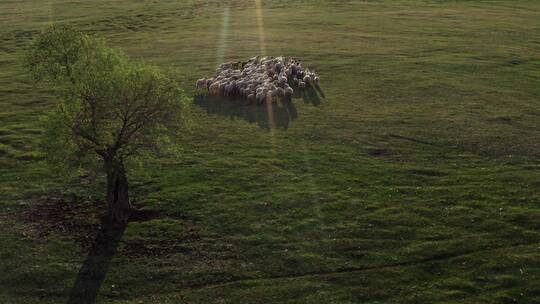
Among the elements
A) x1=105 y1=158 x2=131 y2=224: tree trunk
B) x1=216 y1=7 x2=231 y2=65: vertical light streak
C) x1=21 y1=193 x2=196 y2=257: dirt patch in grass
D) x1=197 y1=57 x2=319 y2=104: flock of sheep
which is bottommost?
x1=21 y1=193 x2=196 y2=257: dirt patch in grass

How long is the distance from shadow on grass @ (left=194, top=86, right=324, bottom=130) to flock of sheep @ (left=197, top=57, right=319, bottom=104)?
605 millimetres

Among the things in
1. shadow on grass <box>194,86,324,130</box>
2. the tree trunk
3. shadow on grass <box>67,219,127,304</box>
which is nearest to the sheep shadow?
shadow on grass <box>194,86,324,130</box>

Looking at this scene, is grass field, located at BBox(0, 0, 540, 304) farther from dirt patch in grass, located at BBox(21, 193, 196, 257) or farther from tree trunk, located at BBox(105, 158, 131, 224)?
tree trunk, located at BBox(105, 158, 131, 224)

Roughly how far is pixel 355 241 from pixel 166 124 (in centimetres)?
1003

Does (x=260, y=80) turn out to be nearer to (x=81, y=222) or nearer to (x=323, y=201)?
(x=323, y=201)

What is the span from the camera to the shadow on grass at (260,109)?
3850cm

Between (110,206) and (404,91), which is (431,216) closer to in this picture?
(110,206)

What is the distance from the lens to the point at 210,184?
29.9 meters

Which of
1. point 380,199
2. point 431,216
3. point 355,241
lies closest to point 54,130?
point 355,241

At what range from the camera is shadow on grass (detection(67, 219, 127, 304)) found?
2206cm

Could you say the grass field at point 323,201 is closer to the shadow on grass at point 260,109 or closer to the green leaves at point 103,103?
the shadow on grass at point 260,109

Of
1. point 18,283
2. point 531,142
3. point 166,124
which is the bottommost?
point 18,283

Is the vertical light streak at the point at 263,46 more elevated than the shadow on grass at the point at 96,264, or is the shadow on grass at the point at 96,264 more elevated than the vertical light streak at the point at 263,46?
the vertical light streak at the point at 263,46

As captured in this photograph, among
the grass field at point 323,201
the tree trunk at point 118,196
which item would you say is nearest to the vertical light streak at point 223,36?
the grass field at point 323,201
